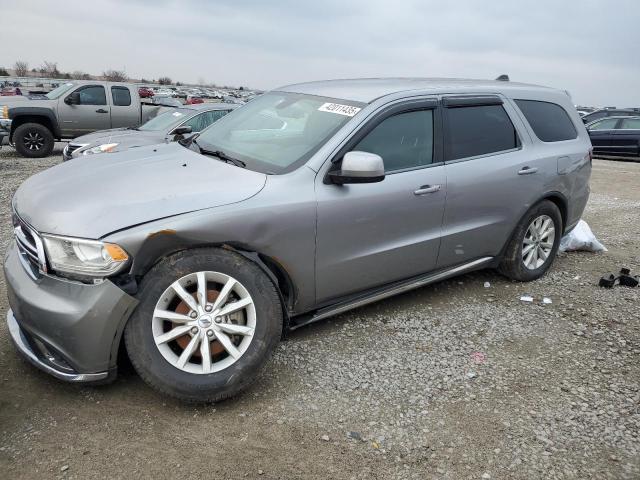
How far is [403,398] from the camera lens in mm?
2896

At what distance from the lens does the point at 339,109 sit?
3.43 metres

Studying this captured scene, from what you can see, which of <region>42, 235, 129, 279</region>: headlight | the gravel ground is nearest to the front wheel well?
the gravel ground

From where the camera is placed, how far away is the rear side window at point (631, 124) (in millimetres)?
14780

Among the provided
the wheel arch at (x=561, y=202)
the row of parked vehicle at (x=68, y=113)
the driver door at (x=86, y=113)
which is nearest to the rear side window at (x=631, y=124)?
the row of parked vehicle at (x=68, y=113)

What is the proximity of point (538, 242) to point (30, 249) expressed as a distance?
→ 155 inches

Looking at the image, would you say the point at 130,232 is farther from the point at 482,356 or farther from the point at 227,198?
the point at 482,356

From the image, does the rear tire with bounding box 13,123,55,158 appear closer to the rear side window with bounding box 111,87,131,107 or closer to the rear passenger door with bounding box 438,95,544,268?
the rear side window with bounding box 111,87,131,107

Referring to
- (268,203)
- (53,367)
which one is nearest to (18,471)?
(53,367)

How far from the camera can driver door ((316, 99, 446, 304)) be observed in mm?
3100

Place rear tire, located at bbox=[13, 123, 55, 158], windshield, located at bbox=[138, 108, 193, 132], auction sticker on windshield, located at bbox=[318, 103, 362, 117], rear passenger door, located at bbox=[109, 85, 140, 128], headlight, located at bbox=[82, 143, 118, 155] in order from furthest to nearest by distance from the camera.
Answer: rear passenger door, located at bbox=[109, 85, 140, 128] < rear tire, located at bbox=[13, 123, 55, 158] < windshield, located at bbox=[138, 108, 193, 132] < headlight, located at bbox=[82, 143, 118, 155] < auction sticker on windshield, located at bbox=[318, 103, 362, 117]

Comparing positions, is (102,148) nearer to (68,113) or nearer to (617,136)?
(68,113)

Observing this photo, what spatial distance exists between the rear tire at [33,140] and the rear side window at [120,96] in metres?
1.76

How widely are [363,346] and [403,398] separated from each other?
58 cm

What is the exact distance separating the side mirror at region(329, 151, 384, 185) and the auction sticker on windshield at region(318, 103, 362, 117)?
44cm
